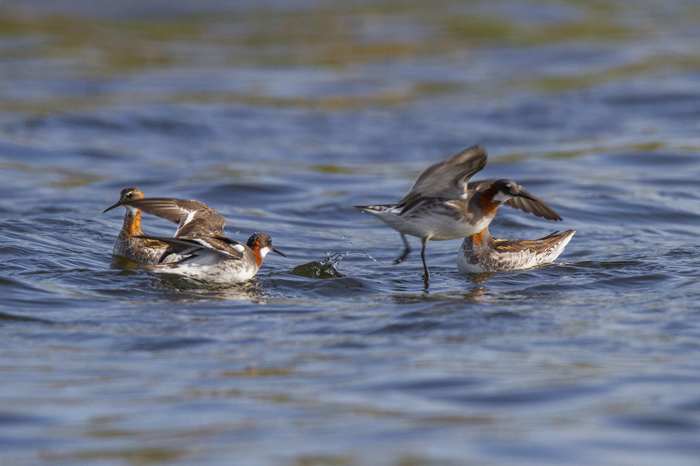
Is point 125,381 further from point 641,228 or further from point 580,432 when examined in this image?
point 641,228

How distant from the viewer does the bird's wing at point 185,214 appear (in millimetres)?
13734

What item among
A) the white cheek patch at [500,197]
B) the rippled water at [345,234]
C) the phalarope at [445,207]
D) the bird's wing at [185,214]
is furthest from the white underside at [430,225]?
the bird's wing at [185,214]

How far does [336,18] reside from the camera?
Answer: 30781 millimetres

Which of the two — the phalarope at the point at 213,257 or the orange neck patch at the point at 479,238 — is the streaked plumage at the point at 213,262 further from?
the orange neck patch at the point at 479,238

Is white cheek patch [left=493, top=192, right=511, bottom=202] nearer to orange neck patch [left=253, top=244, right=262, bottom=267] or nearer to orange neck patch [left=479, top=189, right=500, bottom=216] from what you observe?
orange neck patch [left=479, top=189, right=500, bottom=216]

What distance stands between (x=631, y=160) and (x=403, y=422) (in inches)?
542

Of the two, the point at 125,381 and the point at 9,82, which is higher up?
the point at 9,82

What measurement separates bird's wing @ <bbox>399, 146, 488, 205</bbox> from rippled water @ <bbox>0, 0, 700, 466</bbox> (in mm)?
985

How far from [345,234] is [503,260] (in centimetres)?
317

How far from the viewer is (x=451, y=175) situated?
11492 mm

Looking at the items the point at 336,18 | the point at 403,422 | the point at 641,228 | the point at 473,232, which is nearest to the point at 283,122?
the point at 336,18

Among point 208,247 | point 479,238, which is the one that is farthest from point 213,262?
point 479,238

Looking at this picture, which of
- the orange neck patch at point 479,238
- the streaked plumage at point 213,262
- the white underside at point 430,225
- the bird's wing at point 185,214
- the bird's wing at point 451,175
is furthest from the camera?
the bird's wing at point 185,214

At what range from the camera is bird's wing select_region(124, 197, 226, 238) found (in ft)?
Result: 45.1
